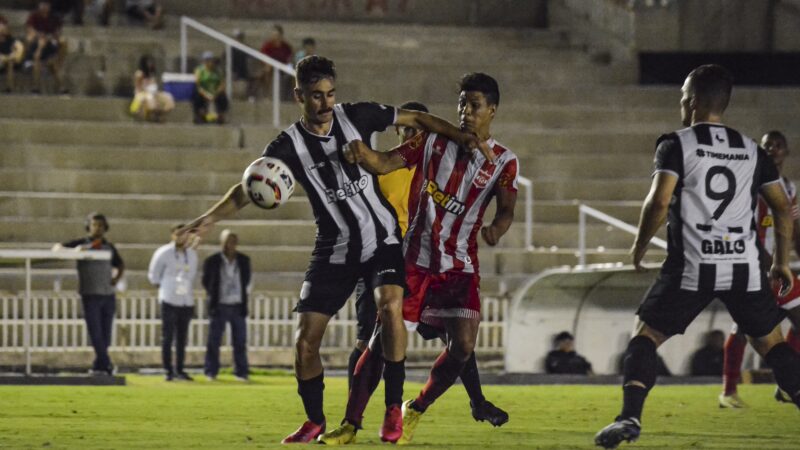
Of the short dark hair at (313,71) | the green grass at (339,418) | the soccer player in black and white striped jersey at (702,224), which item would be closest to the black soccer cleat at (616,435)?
the soccer player in black and white striped jersey at (702,224)

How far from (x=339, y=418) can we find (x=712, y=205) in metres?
4.26

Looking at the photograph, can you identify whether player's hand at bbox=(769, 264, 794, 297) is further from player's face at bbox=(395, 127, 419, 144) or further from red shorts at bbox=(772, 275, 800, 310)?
red shorts at bbox=(772, 275, 800, 310)

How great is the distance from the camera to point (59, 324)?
72.1ft

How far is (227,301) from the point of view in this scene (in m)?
20.4

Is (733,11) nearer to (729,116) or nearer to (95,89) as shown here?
(729,116)

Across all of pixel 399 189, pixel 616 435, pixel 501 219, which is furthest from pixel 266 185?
pixel 616 435

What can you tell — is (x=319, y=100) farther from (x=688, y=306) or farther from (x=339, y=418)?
(x=339, y=418)

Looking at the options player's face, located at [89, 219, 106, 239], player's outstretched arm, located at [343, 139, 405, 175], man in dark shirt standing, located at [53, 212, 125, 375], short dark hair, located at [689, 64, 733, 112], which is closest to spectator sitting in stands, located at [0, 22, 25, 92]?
player's face, located at [89, 219, 106, 239]

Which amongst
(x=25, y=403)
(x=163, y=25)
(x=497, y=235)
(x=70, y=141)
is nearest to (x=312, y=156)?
(x=497, y=235)

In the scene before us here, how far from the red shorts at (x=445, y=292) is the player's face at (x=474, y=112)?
35.6 inches

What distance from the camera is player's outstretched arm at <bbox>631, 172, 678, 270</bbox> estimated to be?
9289mm

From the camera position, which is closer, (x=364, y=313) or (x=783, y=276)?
(x=783, y=276)

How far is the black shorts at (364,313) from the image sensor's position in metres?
11.2

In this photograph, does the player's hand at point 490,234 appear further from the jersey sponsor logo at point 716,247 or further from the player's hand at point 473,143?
the jersey sponsor logo at point 716,247
